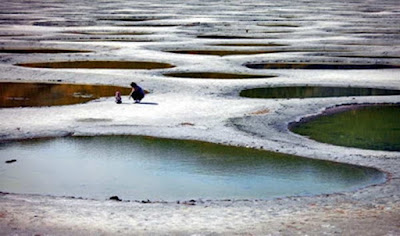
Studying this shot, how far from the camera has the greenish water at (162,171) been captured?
14.5 metres

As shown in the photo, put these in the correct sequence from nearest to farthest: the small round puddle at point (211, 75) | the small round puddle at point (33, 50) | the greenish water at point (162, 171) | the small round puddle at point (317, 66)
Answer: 1. the greenish water at point (162, 171)
2. the small round puddle at point (211, 75)
3. the small round puddle at point (317, 66)
4. the small round puddle at point (33, 50)

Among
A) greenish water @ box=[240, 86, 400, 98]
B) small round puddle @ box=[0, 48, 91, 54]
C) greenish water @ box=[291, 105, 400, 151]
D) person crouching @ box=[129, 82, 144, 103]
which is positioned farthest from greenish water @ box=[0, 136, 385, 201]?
small round puddle @ box=[0, 48, 91, 54]

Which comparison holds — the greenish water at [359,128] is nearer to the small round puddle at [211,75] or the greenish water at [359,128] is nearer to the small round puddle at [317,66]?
the small round puddle at [211,75]

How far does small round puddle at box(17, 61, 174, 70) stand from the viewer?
3338cm

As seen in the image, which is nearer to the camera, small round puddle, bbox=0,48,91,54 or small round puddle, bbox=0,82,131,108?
small round puddle, bbox=0,82,131,108

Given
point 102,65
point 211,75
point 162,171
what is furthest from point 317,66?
point 162,171

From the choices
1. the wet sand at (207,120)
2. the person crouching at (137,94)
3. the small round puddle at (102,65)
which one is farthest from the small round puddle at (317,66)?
the person crouching at (137,94)

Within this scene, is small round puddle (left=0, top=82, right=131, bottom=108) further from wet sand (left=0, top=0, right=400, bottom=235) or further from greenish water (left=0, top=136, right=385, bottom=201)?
greenish water (left=0, top=136, right=385, bottom=201)

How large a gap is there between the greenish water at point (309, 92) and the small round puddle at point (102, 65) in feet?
25.1

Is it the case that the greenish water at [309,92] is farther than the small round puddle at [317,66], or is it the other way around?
the small round puddle at [317,66]

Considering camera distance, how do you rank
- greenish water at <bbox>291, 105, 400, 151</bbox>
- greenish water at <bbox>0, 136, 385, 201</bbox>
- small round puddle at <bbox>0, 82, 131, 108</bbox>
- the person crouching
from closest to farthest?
greenish water at <bbox>0, 136, 385, 201</bbox>
greenish water at <bbox>291, 105, 400, 151</bbox>
the person crouching
small round puddle at <bbox>0, 82, 131, 108</bbox>

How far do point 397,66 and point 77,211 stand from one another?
→ 76.8 ft

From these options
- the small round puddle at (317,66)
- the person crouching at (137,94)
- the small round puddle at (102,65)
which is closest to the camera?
the person crouching at (137,94)

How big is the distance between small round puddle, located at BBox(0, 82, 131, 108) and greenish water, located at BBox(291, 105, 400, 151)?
283 inches
